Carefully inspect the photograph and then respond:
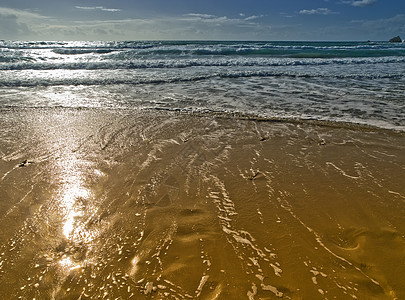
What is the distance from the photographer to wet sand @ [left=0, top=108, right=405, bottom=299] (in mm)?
2148

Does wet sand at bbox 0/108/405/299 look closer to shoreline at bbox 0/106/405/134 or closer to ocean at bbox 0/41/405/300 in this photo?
ocean at bbox 0/41/405/300

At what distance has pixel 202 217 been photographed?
2.94 meters

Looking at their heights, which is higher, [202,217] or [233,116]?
[233,116]

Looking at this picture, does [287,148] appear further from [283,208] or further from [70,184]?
[70,184]

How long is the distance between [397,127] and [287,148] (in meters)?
3.05

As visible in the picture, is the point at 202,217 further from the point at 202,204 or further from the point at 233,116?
the point at 233,116

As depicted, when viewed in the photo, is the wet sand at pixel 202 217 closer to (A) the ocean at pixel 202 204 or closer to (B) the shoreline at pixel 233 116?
(A) the ocean at pixel 202 204

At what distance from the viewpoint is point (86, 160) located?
14.1ft

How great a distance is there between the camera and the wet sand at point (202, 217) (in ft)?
7.05

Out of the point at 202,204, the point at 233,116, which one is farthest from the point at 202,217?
the point at 233,116

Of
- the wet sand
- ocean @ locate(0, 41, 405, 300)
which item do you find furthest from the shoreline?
the wet sand

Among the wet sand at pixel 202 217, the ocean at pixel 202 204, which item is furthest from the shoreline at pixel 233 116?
the wet sand at pixel 202 217

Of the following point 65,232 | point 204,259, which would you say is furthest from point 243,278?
point 65,232

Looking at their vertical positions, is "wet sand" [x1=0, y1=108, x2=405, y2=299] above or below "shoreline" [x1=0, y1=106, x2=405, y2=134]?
below
